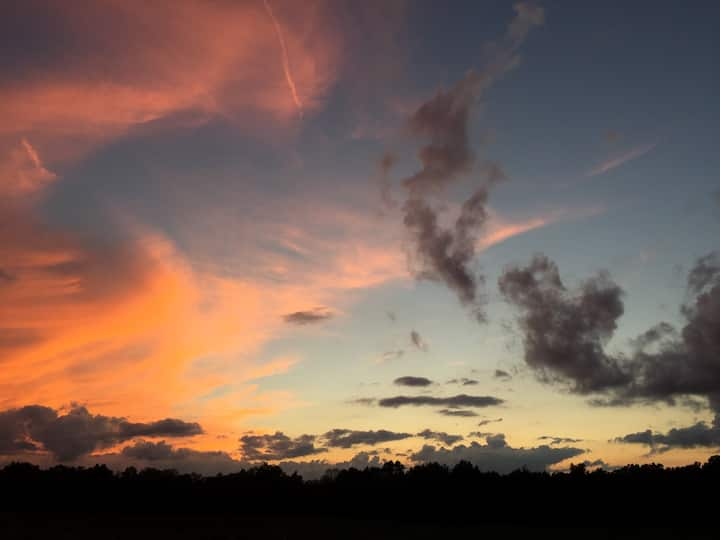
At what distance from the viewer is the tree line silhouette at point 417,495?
6535 inches

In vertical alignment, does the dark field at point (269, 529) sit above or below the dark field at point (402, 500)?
below

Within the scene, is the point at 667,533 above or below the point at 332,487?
below

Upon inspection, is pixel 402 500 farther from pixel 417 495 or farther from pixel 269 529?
pixel 269 529

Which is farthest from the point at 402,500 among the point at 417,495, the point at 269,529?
the point at 269,529

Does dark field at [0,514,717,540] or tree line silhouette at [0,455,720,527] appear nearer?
dark field at [0,514,717,540]

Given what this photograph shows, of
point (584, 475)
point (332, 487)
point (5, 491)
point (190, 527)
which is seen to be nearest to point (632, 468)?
point (584, 475)

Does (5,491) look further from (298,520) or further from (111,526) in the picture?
(298,520)

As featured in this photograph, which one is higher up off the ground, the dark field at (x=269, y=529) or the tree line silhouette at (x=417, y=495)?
the tree line silhouette at (x=417, y=495)

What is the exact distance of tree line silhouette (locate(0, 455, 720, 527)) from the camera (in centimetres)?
16600

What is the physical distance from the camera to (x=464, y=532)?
144 meters

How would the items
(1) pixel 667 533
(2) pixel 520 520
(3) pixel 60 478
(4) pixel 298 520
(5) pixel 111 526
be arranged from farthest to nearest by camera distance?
(3) pixel 60 478, (2) pixel 520 520, (4) pixel 298 520, (1) pixel 667 533, (5) pixel 111 526

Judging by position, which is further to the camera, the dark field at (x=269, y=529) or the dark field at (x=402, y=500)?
the dark field at (x=402, y=500)

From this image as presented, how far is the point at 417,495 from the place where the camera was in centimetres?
17375

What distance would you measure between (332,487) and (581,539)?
71.6 m
